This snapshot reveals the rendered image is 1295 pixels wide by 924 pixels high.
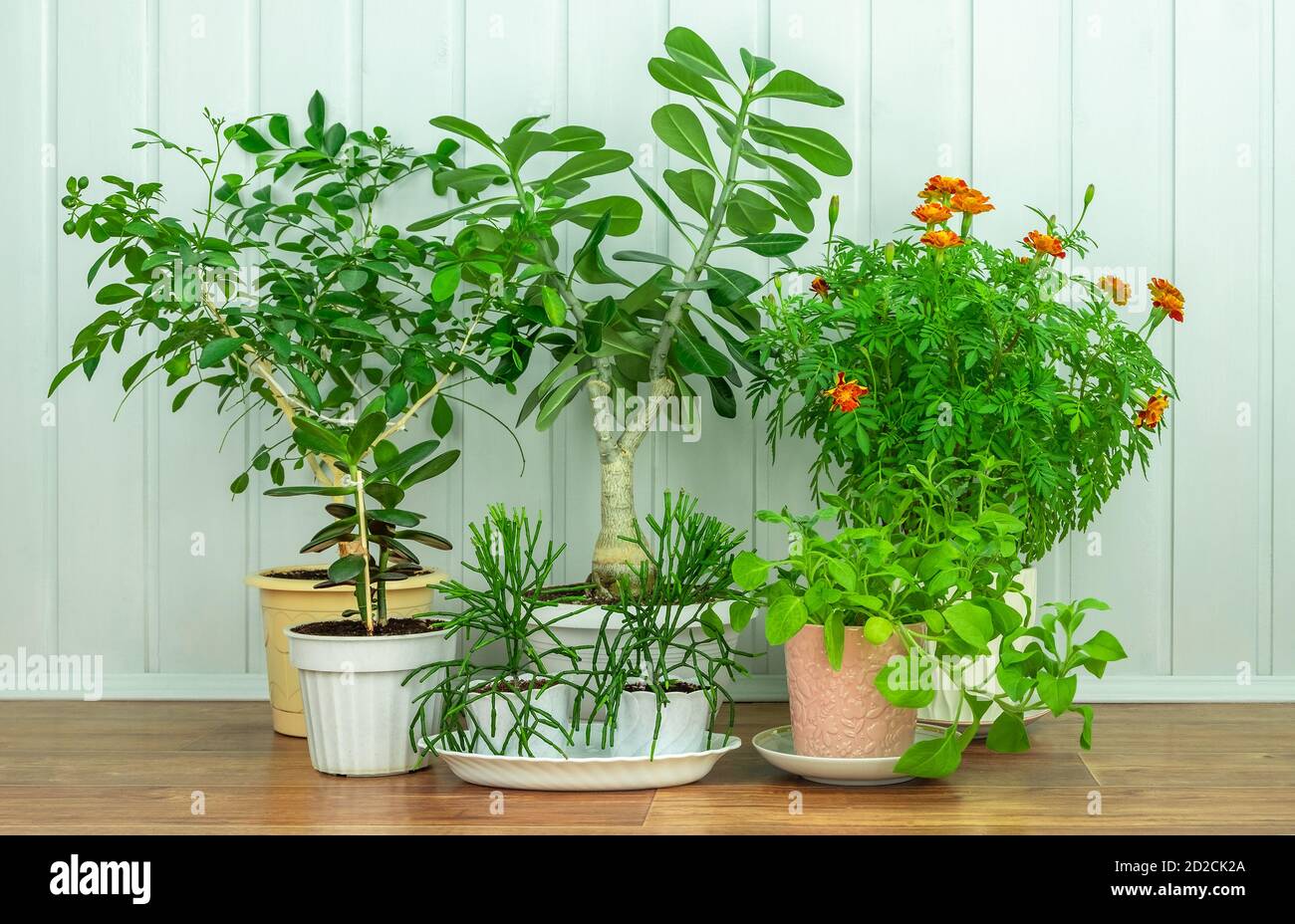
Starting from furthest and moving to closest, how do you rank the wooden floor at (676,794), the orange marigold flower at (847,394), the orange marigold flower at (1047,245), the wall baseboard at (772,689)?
the wall baseboard at (772,689) < the orange marigold flower at (1047,245) < the orange marigold flower at (847,394) < the wooden floor at (676,794)

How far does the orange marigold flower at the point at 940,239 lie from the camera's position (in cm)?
124

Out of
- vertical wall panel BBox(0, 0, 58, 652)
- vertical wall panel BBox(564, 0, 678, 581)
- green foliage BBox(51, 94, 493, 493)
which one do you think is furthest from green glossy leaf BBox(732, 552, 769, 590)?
vertical wall panel BBox(0, 0, 58, 652)

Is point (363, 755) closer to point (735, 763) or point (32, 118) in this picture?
point (735, 763)

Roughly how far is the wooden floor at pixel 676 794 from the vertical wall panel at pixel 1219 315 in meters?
0.26

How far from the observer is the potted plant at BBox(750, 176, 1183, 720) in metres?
1.19

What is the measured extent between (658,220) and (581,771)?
82 cm

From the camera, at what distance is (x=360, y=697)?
44.2 inches

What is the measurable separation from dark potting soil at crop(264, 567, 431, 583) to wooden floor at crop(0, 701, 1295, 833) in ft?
0.64

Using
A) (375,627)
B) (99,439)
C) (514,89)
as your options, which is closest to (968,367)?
(375,627)

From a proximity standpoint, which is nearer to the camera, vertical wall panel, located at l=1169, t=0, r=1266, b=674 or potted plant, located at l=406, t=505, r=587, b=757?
potted plant, located at l=406, t=505, r=587, b=757

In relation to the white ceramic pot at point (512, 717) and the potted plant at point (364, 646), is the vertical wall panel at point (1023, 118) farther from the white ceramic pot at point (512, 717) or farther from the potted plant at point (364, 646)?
the potted plant at point (364, 646)

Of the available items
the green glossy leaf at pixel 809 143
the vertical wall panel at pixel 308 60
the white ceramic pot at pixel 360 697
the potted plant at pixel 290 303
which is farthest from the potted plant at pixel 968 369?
the vertical wall panel at pixel 308 60

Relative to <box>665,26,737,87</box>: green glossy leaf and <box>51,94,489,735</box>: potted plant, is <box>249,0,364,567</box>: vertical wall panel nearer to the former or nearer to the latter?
<box>51,94,489,735</box>: potted plant

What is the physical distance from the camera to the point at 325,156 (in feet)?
4.83
